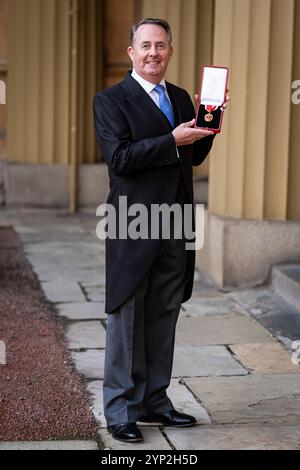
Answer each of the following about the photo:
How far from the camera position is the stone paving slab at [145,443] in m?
4.28

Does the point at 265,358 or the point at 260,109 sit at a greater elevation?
the point at 260,109

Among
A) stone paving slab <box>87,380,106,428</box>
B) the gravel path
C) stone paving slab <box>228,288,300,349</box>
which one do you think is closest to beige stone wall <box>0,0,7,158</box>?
the gravel path

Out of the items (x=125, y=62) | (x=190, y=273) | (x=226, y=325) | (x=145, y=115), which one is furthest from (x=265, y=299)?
(x=125, y=62)

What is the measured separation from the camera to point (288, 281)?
22.7ft

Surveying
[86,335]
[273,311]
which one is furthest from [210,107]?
[273,311]

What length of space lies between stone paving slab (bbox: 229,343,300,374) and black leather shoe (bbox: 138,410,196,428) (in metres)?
1.03

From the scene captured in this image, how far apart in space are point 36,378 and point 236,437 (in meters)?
1.26

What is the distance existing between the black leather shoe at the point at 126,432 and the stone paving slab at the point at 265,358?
131cm

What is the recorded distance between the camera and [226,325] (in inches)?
257

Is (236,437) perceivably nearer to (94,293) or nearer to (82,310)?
(82,310)

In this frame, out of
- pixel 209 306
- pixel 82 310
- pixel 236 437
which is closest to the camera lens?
pixel 236 437

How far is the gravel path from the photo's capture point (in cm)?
452

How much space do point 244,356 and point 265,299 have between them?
1.27 meters
